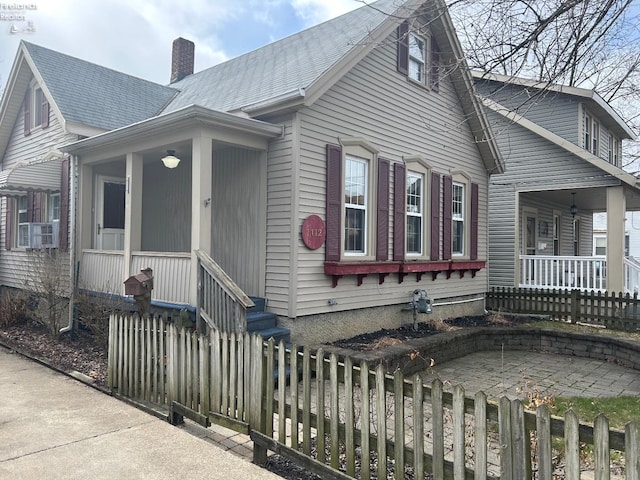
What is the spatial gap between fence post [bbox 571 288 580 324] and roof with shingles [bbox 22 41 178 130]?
11.5 meters

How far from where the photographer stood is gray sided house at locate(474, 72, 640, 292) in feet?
40.9

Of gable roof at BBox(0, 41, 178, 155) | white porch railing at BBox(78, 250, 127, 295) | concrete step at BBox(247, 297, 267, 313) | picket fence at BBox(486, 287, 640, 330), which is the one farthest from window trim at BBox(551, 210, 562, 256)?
white porch railing at BBox(78, 250, 127, 295)

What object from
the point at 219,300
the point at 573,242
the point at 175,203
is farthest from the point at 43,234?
the point at 573,242

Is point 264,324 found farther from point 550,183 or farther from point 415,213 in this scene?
point 550,183

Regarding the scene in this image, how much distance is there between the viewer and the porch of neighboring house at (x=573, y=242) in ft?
40.8

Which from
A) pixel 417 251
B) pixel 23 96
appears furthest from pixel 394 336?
pixel 23 96

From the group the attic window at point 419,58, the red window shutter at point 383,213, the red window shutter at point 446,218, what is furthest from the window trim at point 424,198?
the attic window at point 419,58

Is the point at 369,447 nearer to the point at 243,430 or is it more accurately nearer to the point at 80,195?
the point at 243,430

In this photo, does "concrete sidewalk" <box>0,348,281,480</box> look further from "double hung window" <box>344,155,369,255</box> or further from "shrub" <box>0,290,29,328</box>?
"shrub" <box>0,290,29,328</box>

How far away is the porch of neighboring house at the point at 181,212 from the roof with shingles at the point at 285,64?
1262 mm

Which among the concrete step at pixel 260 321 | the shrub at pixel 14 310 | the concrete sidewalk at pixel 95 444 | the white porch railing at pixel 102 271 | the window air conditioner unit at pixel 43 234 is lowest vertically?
the concrete sidewalk at pixel 95 444

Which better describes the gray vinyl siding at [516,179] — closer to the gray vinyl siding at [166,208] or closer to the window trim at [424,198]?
the window trim at [424,198]

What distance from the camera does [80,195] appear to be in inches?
383

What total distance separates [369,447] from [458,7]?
5.41 meters
